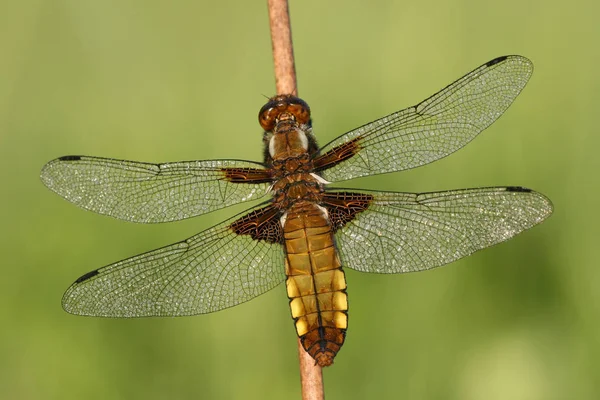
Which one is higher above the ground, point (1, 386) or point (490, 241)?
point (490, 241)

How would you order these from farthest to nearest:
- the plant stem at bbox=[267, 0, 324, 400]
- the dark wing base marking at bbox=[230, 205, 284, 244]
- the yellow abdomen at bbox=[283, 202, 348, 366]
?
the dark wing base marking at bbox=[230, 205, 284, 244] < the plant stem at bbox=[267, 0, 324, 400] < the yellow abdomen at bbox=[283, 202, 348, 366]

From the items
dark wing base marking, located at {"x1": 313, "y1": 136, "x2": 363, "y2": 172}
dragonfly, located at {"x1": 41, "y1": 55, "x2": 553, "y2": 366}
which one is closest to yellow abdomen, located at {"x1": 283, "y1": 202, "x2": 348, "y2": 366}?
dragonfly, located at {"x1": 41, "y1": 55, "x2": 553, "y2": 366}

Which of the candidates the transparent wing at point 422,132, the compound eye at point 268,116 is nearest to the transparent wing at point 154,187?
the compound eye at point 268,116

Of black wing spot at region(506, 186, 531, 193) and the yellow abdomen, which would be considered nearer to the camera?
the yellow abdomen

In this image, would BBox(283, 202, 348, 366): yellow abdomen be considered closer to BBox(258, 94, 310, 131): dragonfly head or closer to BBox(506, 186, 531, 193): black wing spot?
BBox(258, 94, 310, 131): dragonfly head

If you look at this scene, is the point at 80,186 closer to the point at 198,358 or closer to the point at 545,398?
the point at 198,358

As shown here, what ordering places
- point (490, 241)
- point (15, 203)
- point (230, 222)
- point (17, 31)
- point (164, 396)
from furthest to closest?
point (17, 31) < point (15, 203) < point (164, 396) < point (230, 222) < point (490, 241)

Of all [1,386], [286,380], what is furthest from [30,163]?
[286,380]

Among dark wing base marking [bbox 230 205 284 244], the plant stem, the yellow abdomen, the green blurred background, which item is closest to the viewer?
the yellow abdomen

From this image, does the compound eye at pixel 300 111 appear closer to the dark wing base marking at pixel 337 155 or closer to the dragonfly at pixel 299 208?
the dragonfly at pixel 299 208
